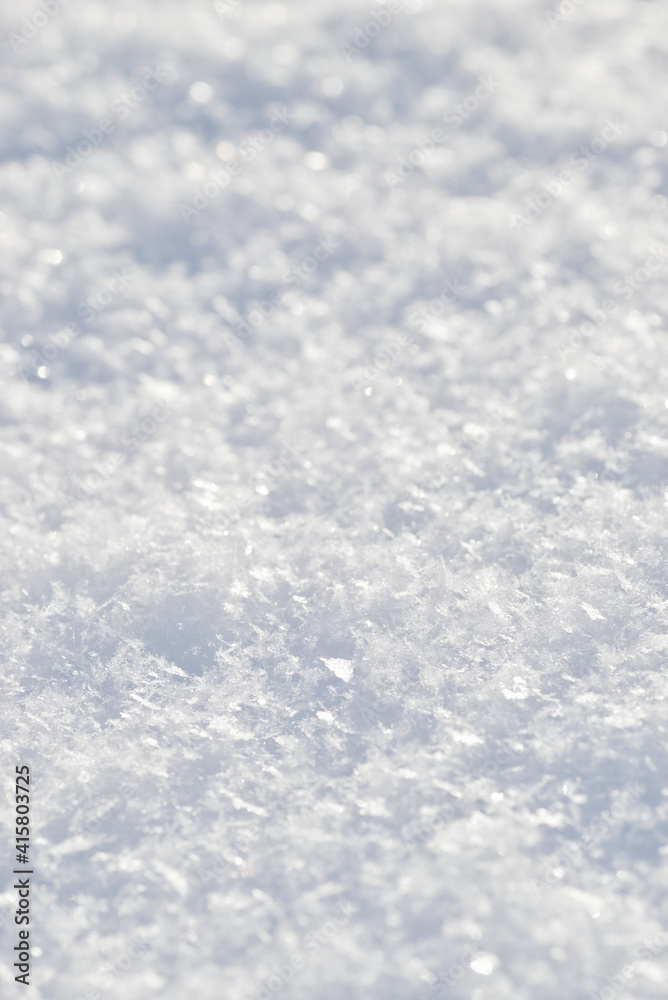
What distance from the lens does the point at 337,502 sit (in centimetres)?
92

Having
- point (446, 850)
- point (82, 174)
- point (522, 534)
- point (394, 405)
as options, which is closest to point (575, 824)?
point (446, 850)

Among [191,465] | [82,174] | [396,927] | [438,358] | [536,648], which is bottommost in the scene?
[396,927]

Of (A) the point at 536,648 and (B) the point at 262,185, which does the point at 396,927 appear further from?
(B) the point at 262,185

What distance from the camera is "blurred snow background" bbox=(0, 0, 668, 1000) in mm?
816

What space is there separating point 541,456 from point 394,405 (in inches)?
7.2

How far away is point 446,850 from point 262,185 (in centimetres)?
81

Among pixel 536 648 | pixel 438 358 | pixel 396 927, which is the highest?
pixel 438 358

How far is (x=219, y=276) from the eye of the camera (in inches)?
37.9

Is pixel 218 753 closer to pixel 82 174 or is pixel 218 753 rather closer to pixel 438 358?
pixel 438 358

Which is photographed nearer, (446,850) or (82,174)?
(446,850)

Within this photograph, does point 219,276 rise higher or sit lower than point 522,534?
higher

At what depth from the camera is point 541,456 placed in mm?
915

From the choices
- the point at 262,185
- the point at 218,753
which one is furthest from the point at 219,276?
the point at 218,753

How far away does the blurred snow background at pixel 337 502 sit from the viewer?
0.82 metres
